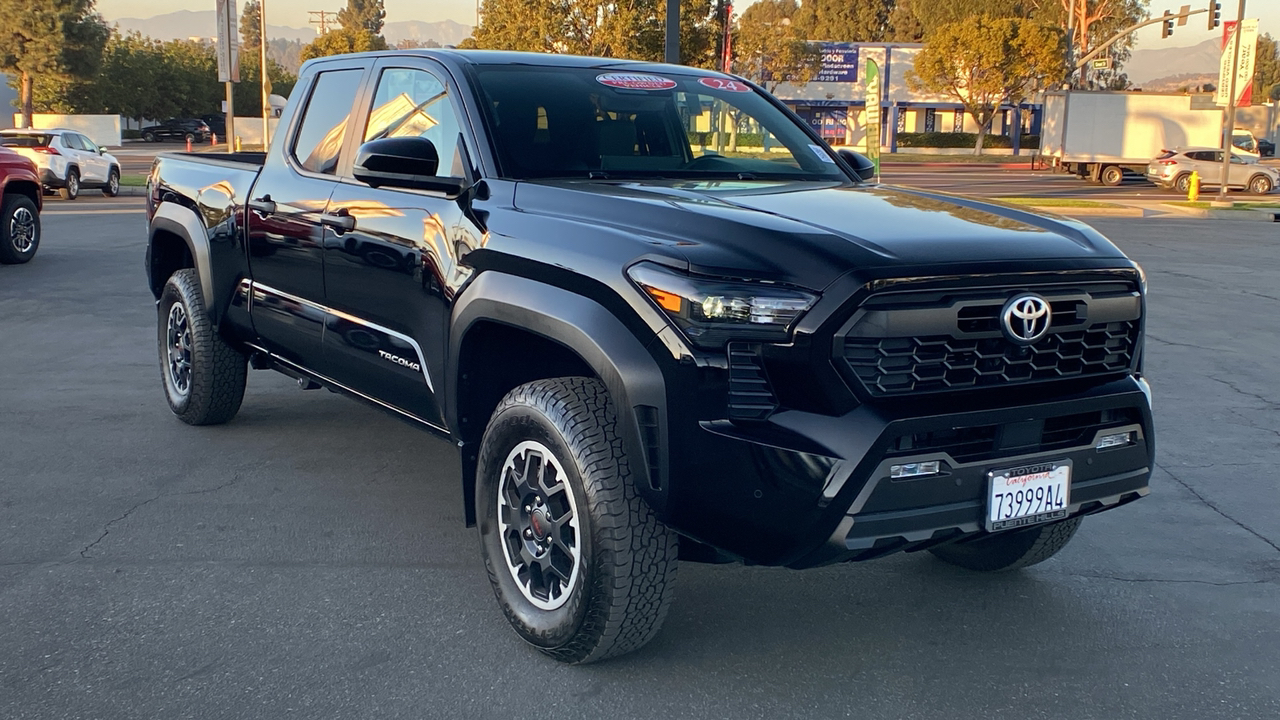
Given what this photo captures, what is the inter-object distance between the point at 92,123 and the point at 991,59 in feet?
135

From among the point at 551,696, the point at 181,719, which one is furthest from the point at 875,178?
the point at 181,719

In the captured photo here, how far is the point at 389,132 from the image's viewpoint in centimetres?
484

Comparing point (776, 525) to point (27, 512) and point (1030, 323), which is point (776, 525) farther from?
point (27, 512)

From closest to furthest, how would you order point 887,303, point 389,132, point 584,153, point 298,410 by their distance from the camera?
point 887,303 → point 584,153 → point 389,132 → point 298,410

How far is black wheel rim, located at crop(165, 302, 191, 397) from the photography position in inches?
255

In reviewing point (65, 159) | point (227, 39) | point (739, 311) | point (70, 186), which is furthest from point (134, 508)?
point (227, 39)

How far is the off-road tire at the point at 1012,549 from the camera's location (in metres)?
4.29

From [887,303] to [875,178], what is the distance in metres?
2.19

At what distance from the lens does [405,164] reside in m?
4.10

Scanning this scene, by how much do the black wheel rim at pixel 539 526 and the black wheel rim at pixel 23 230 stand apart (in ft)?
39.0

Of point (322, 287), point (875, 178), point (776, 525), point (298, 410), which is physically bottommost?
point (298, 410)

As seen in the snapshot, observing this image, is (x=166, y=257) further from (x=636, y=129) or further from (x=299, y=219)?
(x=636, y=129)

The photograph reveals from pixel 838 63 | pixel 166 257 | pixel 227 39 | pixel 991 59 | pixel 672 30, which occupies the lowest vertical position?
pixel 166 257

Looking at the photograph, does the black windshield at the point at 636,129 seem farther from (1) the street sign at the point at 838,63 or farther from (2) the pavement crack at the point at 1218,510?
(1) the street sign at the point at 838,63
